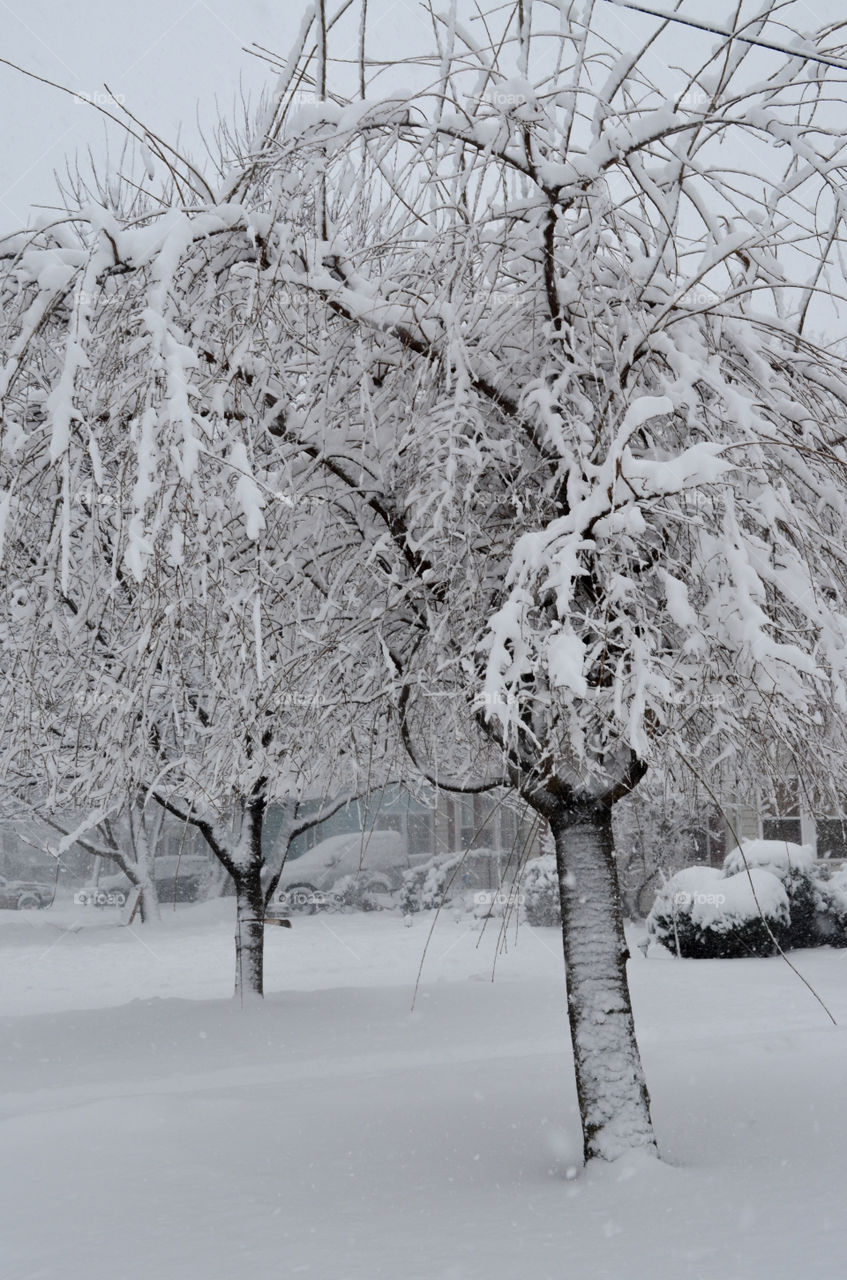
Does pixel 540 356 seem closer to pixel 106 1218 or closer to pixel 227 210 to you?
pixel 227 210

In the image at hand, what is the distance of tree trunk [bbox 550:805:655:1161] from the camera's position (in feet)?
16.6

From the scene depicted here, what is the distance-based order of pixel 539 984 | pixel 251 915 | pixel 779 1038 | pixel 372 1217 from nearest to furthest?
pixel 372 1217 → pixel 779 1038 → pixel 251 915 → pixel 539 984

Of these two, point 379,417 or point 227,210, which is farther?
point 379,417

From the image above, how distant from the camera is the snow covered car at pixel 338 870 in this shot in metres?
24.1

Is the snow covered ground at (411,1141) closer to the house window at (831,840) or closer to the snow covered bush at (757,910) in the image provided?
the snow covered bush at (757,910)

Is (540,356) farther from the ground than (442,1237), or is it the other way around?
(540,356)

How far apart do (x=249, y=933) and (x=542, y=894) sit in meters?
8.88

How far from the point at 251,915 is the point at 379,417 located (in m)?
7.21

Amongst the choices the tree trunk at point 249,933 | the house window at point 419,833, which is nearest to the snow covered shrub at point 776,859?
the tree trunk at point 249,933

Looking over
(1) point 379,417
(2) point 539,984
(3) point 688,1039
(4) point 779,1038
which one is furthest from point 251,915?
(1) point 379,417

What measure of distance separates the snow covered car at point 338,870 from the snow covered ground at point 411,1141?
11.9 metres

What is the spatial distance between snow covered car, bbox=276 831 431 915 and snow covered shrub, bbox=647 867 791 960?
968cm

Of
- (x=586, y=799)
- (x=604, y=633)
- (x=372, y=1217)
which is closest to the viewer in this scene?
(x=604, y=633)

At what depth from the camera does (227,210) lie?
13.6 ft
